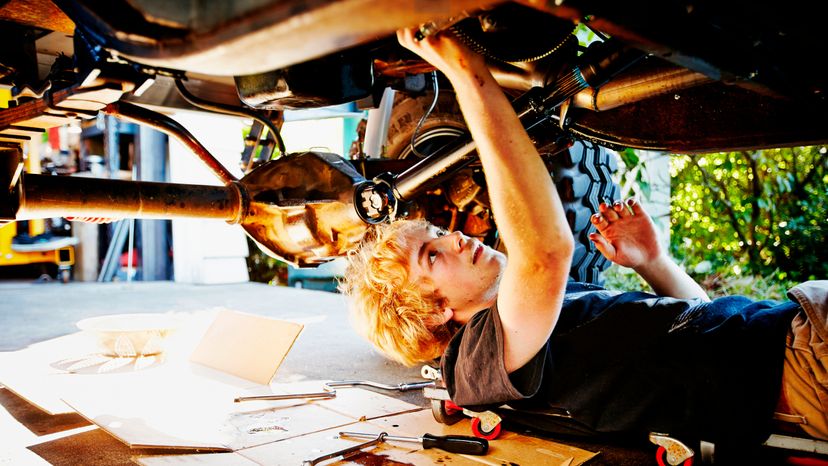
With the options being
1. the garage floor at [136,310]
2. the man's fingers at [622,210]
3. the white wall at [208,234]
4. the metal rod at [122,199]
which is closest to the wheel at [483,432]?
the garage floor at [136,310]

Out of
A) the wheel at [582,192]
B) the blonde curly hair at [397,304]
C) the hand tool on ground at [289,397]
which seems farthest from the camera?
the wheel at [582,192]

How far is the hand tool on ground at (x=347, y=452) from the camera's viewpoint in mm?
1282

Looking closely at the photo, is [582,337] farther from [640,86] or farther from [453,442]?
[640,86]

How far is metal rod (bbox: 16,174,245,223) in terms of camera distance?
5.06 feet

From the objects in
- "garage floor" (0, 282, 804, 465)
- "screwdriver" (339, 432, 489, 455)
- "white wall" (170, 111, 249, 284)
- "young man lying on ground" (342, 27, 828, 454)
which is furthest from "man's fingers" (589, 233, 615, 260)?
"white wall" (170, 111, 249, 284)

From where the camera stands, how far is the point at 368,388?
6.46 feet

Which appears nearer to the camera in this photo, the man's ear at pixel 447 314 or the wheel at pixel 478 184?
the man's ear at pixel 447 314

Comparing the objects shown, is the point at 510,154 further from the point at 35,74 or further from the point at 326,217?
the point at 35,74

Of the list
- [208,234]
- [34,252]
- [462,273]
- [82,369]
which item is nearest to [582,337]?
[462,273]

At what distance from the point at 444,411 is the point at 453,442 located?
0.63 ft

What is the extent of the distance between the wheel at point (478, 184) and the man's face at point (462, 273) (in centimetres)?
48

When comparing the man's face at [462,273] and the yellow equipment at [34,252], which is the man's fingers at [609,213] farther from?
the yellow equipment at [34,252]

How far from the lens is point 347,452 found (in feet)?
4.45

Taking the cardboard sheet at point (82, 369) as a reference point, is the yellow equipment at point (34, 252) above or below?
below
